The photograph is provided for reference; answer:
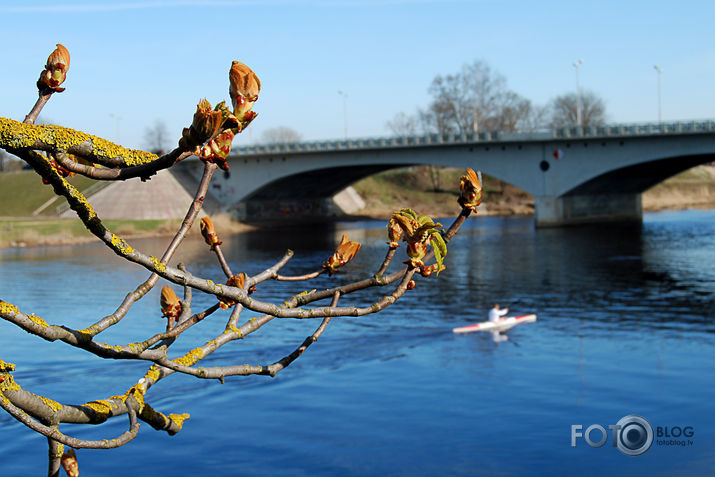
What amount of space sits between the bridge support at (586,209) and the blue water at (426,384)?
3120cm

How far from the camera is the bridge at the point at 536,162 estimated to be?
64.7 metres

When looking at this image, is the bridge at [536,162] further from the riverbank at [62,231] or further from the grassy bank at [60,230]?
the grassy bank at [60,230]

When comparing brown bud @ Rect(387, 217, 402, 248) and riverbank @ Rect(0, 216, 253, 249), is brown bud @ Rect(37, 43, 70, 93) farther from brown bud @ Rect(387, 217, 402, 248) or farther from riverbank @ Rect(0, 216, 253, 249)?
riverbank @ Rect(0, 216, 253, 249)

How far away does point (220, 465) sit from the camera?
15852mm

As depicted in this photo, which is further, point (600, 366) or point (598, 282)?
point (598, 282)

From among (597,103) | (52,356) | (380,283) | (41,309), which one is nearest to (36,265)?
(41,309)

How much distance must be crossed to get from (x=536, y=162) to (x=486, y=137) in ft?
17.2

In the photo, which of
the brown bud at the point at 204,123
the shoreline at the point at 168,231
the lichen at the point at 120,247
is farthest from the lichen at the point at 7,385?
the shoreline at the point at 168,231

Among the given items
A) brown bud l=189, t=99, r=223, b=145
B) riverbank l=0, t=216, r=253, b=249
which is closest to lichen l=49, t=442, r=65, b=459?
brown bud l=189, t=99, r=223, b=145

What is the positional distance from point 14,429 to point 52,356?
6754 mm

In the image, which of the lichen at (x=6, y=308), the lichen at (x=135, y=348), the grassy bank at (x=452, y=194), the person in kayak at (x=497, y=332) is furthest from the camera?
the grassy bank at (x=452, y=194)

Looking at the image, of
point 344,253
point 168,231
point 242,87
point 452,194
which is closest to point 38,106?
point 242,87

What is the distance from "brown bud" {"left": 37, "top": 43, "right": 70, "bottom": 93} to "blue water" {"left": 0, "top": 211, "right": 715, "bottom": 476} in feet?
41.7

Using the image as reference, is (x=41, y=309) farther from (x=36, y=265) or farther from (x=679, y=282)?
(x=679, y=282)
